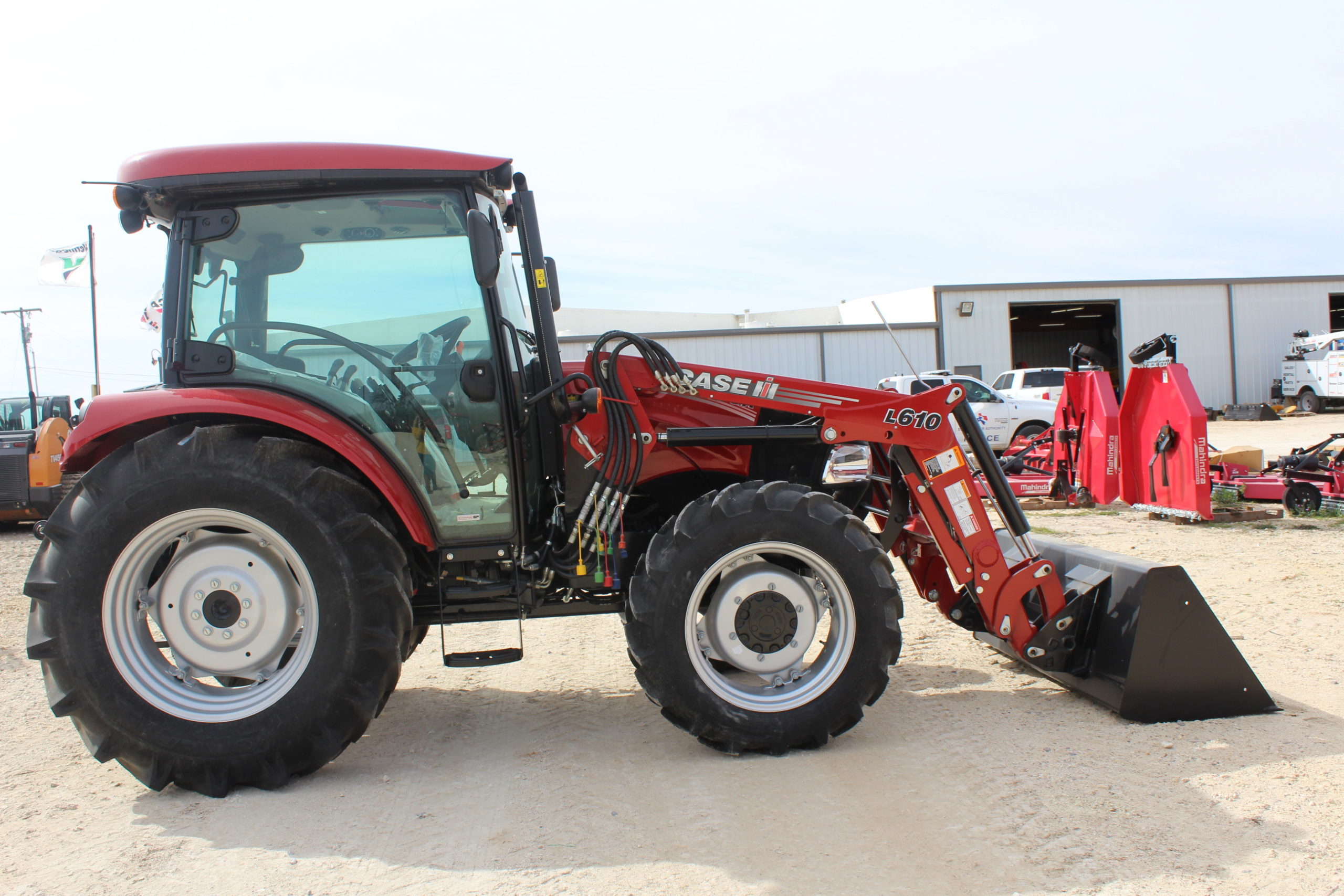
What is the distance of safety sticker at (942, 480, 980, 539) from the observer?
13.0 feet

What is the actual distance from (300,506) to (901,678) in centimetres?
288

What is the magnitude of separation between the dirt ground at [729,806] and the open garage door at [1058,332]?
2918cm

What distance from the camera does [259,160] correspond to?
3.44 meters

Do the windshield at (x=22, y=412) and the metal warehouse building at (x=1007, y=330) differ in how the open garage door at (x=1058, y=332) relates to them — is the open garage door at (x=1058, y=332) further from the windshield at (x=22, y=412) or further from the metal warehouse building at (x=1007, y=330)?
the windshield at (x=22, y=412)

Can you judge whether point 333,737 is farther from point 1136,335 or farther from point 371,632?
point 1136,335

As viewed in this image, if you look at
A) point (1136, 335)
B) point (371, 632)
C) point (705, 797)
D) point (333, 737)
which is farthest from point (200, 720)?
point (1136, 335)

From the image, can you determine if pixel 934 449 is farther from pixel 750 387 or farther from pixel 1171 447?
pixel 1171 447

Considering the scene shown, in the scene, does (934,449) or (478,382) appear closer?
(478,382)

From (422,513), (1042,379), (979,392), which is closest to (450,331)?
(422,513)

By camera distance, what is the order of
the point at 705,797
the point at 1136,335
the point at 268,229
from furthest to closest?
the point at 1136,335 < the point at 268,229 < the point at 705,797

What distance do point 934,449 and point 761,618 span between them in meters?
1.05

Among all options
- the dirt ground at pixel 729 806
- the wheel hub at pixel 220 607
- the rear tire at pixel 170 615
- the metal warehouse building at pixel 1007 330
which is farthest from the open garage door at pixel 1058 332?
the wheel hub at pixel 220 607

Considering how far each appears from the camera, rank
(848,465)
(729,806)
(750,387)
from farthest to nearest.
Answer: (848,465) < (750,387) < (729,806)

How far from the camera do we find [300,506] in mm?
3342
